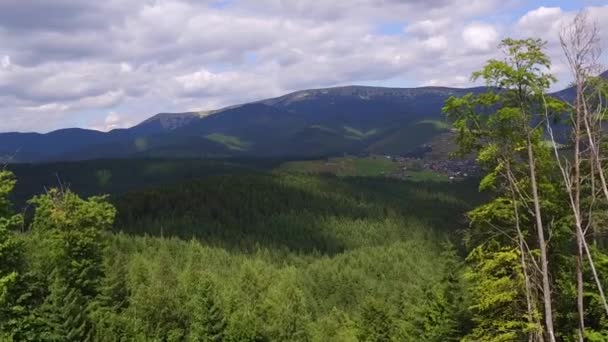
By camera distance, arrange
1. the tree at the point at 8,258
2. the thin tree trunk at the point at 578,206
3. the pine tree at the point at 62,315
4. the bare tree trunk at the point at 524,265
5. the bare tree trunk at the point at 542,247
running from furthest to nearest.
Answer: the pine tree at the point at 62,315, the tree at the point at 8,258, the bare tree trunk at the point at 524,265, the bare tree trunk at the point at 542,247, the thin tree trunk at the point at 578,206

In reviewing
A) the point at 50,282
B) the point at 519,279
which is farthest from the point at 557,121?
the point at 50,282

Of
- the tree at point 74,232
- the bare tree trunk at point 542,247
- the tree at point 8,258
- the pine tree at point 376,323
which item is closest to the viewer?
the bare tree trunk at point 542,247

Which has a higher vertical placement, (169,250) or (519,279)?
(519,279)

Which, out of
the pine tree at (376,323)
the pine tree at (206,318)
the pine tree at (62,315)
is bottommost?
the pine tree at (376,323)

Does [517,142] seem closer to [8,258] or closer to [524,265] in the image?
[524,265]

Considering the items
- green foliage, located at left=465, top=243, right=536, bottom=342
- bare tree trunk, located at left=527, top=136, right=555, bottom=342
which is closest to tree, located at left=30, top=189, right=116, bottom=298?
green foliage, located at left=465, top=243, right=536, bottom=342

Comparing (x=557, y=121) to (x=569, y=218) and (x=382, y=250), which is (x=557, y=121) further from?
(x=382, y=250)

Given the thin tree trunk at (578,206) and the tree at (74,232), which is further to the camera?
the tree at (74,232)

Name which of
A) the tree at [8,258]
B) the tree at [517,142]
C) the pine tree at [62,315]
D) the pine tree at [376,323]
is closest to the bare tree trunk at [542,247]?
the tree at [517,142]

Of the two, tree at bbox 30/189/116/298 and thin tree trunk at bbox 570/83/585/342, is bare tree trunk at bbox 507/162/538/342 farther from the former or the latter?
tree at bbox 30/189/116/298

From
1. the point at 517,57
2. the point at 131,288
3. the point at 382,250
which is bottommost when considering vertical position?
the point at 382,250

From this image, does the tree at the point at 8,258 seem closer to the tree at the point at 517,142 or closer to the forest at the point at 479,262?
the forest at the point at 479,262
